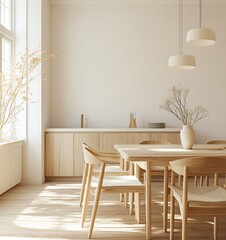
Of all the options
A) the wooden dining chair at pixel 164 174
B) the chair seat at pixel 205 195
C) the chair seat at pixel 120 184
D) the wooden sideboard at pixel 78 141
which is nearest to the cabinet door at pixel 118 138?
the wooden sideboard at pixel 78 141

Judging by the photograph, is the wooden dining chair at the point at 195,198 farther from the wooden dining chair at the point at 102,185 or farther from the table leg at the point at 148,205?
the wooden dining chair at the point at 102,185

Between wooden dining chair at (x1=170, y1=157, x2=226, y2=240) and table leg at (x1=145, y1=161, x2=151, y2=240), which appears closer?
wooden dining chair at (x1=170, y1=157, x2=226, y2=240)

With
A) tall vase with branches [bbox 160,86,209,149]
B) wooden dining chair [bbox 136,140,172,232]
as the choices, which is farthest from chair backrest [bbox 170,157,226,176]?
tall vase with branches [bbox 160,86,209,149]

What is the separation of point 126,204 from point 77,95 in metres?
2.95

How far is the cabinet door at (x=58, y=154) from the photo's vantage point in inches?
247

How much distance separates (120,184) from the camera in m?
3.45

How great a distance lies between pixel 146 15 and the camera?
22.8ft

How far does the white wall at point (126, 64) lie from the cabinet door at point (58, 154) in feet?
2.11

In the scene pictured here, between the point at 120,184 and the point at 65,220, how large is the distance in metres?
0.84

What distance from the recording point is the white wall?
6.89 metres

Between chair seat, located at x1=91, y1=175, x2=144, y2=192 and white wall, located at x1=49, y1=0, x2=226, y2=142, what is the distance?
320 centimetres

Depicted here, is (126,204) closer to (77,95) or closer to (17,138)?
(17,138)

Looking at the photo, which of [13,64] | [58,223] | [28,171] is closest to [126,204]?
[58,223]

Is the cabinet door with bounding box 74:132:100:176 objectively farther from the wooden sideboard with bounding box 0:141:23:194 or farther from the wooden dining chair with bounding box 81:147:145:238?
the wooden dining chair with bounding box 81:147:145:238
